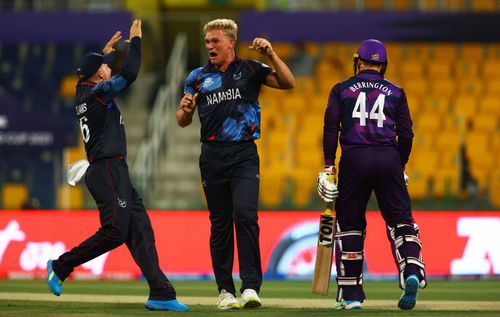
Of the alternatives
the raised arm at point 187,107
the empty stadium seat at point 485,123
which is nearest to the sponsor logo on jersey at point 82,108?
the raised arm at point 187,107

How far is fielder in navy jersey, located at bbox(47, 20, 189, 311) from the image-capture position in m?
9.71

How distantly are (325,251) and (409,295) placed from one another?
768mm

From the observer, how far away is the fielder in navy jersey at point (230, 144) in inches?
388

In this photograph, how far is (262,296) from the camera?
38.7 feet

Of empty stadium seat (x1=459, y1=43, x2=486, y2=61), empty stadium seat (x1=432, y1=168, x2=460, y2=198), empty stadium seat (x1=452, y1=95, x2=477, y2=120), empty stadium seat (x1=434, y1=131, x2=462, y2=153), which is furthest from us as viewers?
empty stadium seat (x1=459, y1=43, x2=486, y2=61)

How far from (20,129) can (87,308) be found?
9.17m

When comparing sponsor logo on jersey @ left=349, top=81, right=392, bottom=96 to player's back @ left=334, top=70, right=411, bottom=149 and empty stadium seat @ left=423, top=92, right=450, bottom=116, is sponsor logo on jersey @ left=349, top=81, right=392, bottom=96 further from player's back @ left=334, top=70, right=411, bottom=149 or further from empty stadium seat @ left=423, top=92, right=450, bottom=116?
empty stadium seat @ left=423, top=92, right=450, bottom=116

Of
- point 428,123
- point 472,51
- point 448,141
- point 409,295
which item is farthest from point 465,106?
point 409,295

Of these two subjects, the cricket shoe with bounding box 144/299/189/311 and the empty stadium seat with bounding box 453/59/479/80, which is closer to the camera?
the cricket shoe with bounding box 144/299/189/311

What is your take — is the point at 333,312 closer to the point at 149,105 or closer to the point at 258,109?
the point at 258,109

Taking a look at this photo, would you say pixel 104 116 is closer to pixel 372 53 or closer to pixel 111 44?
pixel 111 44

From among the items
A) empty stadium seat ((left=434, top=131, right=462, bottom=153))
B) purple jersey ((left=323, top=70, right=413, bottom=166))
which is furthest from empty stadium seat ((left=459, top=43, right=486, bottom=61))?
purple jersey ((left=323, top=70, right=413, bottom=166))

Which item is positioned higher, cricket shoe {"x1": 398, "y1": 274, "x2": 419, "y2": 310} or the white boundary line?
cricket shoe {"x1": 398, "y1": 274, "x2": 419, "y2": 310}

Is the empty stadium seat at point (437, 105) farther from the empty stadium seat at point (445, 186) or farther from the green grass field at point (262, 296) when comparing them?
the green grass field at point (262, 296)
